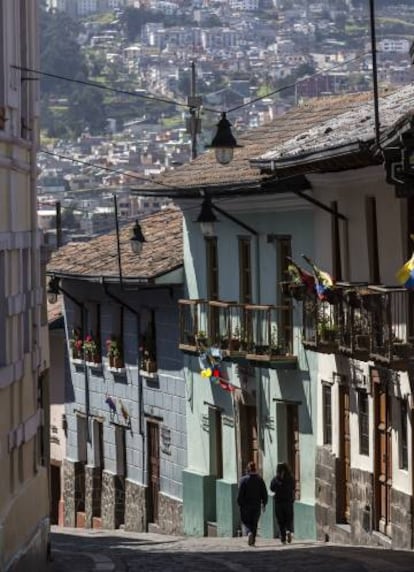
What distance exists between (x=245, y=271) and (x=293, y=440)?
12.0 feet

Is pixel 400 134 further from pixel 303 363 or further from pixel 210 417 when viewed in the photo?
pixel 210 417

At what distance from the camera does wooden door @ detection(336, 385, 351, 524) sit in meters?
40.1

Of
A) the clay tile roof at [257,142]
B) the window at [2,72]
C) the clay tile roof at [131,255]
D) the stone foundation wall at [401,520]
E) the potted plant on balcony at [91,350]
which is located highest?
the window at [2,72]

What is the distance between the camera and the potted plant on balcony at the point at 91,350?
54.3 m

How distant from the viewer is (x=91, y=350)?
54469 millimetres

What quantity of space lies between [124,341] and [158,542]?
10164mm

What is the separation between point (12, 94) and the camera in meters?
27.9

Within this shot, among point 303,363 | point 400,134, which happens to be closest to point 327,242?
point 303,363

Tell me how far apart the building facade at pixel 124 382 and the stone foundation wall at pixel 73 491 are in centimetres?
2

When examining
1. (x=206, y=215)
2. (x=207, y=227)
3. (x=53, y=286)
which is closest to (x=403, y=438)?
(x=206, y=215)

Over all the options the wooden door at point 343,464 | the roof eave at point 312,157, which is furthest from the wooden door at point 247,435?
the roof eave at point 312,157

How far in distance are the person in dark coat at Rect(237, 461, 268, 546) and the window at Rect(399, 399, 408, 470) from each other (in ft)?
12.8

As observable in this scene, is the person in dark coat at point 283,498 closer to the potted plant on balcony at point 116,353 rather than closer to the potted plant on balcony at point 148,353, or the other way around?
the potted plant on balcony at point 148,353

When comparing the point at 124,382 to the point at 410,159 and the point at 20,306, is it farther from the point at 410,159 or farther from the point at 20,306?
the point at 20,306
